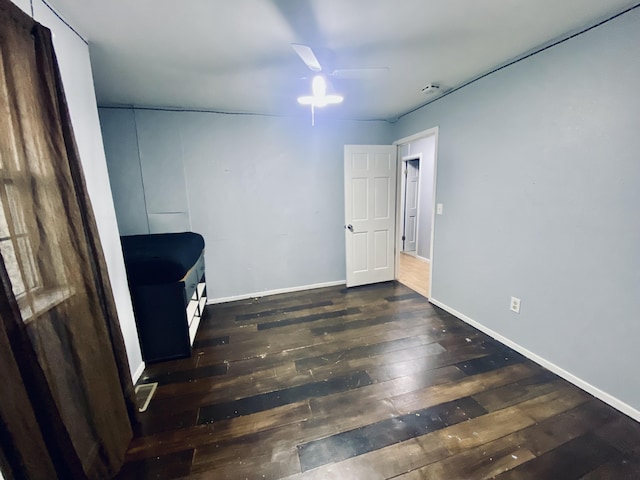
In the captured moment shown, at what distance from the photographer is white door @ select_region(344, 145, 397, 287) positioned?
139 inches

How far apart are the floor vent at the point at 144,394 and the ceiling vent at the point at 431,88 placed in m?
3.53

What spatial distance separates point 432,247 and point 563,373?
1596mm

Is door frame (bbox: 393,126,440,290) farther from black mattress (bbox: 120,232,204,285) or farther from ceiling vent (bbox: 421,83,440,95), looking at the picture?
black mattress (bbox: 120,232,204,285)

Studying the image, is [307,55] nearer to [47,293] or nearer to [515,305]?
[47,293]

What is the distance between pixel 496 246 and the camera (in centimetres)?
238

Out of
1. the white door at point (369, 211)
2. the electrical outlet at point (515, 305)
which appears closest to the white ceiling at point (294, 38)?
the white door at point (369, 211)

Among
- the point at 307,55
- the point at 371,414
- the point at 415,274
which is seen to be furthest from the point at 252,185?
the point at 415,274

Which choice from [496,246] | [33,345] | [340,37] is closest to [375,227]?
[496,246]

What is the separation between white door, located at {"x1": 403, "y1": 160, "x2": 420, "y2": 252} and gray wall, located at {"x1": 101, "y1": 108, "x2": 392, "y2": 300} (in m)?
2.12

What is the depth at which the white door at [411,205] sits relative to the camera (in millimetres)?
5668

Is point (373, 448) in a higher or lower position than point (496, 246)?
lower

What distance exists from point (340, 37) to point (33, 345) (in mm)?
2266

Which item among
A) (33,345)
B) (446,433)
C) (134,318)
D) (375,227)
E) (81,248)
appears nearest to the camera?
(33,345)

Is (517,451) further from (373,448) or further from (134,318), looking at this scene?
(134,318)
